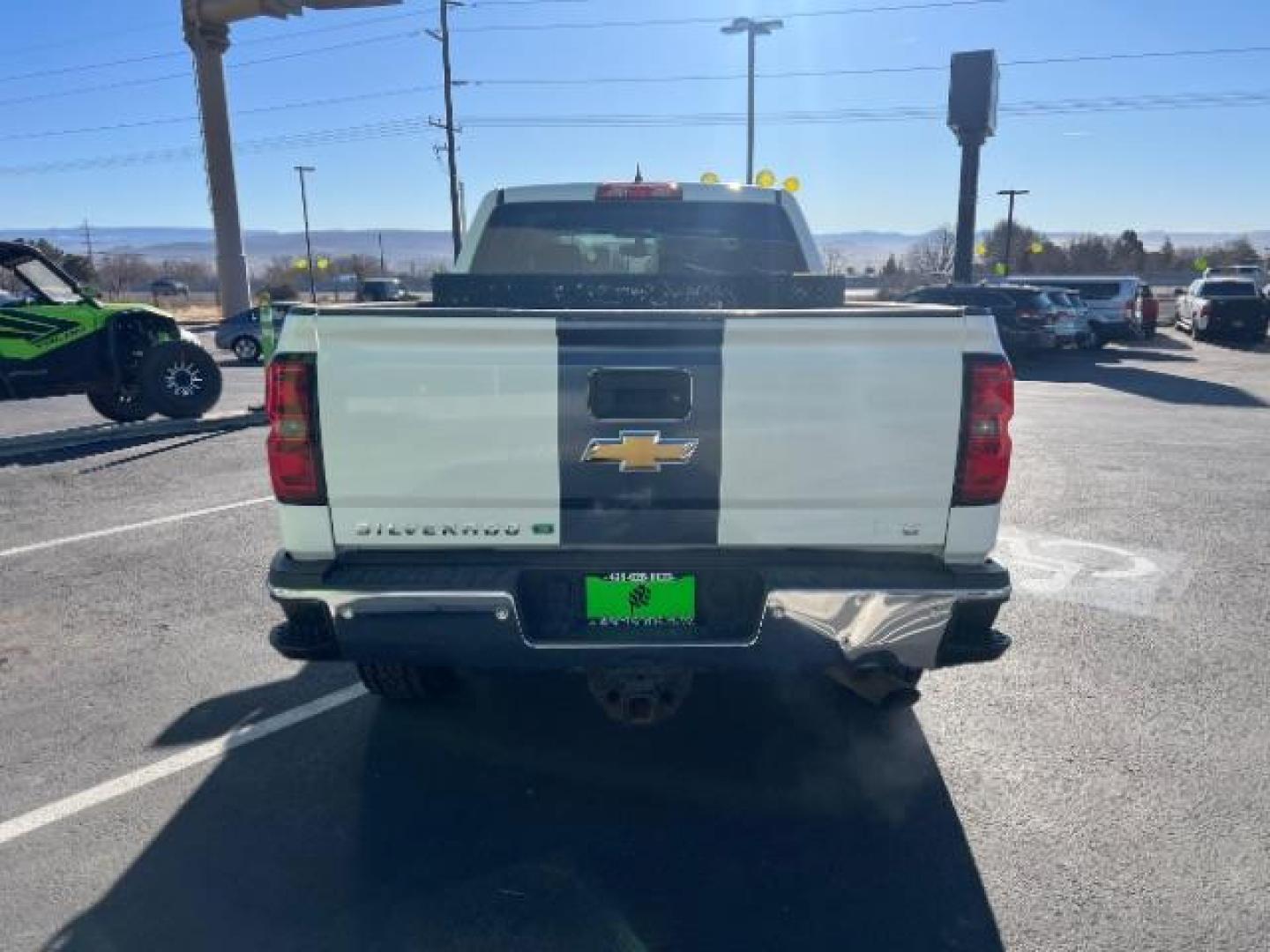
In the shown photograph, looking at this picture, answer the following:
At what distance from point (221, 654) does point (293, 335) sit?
2398 mm

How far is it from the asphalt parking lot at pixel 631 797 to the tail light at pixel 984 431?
1.14 metres

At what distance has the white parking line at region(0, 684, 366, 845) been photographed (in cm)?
308

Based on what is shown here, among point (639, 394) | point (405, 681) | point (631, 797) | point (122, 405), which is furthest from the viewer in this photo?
point (122, 405)

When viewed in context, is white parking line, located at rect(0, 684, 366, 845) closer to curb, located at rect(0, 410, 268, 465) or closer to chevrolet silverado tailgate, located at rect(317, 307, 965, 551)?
chevrolet silverado tailgate, located at rect(317, 307, 965, 551)

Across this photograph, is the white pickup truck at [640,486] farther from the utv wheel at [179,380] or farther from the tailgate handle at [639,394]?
the utv wheel at [179,380]

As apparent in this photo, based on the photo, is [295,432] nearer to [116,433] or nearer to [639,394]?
[639,394]

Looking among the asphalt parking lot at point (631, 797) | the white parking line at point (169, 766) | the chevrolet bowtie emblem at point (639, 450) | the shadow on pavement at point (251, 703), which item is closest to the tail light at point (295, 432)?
the chevrolet bowtie emblem at point (639, 450)

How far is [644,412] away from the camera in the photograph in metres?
2.72

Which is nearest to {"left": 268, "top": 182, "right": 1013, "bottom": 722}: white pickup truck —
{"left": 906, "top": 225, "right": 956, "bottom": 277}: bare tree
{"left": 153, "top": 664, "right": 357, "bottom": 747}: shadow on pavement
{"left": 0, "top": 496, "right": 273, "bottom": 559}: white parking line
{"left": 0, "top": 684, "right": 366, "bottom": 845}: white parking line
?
{"left": 0, "top": 684, "right": 366, "bottom": 845}: white parking line

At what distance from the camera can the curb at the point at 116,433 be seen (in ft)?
33.0

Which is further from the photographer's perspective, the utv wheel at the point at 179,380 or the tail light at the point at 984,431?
the utv wheel at the point at 179,380

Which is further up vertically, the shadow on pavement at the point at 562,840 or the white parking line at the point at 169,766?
the shadow on pavement at the point at 562,840

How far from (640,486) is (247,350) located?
22624 millimetres

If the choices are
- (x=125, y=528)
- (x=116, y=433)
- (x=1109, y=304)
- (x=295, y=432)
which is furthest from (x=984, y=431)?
(x=1109, y=304)
